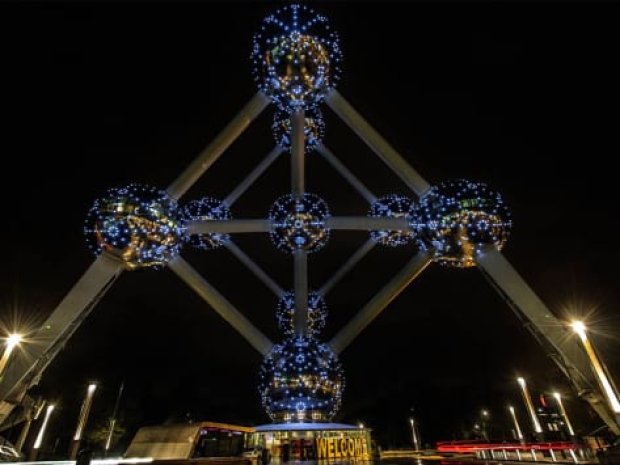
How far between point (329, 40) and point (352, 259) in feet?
28.3

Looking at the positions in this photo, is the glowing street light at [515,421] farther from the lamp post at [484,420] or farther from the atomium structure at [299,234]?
the atomium structure at [299,234]

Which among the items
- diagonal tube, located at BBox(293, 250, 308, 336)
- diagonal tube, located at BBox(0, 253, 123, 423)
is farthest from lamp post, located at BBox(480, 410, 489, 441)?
diagonal tube, located at BBox(0, 253, 123, 423)

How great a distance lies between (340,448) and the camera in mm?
13242

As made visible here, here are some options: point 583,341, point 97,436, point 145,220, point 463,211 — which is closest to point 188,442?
point 145,220

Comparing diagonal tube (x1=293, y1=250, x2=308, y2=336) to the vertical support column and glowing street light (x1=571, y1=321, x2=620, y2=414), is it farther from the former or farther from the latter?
glowing street light (x1=571, y1=321, x2=620, y2=414)

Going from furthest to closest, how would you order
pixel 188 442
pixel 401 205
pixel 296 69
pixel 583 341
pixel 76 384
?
pixel 76 384 < pixel 401 205 < pixel 188 442 < pixel 583 341 < pixel 296 69

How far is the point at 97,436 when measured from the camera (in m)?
26.6

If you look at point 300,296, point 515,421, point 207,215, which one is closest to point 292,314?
point 300,296

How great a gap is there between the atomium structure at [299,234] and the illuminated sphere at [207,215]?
0.08m

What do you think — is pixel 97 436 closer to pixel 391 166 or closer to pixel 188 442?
pixel 188 442

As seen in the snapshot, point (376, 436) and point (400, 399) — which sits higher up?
point (400, 399)

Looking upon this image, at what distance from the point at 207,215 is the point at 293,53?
22.0 ft

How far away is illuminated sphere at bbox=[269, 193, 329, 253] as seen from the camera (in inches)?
480

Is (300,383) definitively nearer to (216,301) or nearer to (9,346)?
(216,301)
